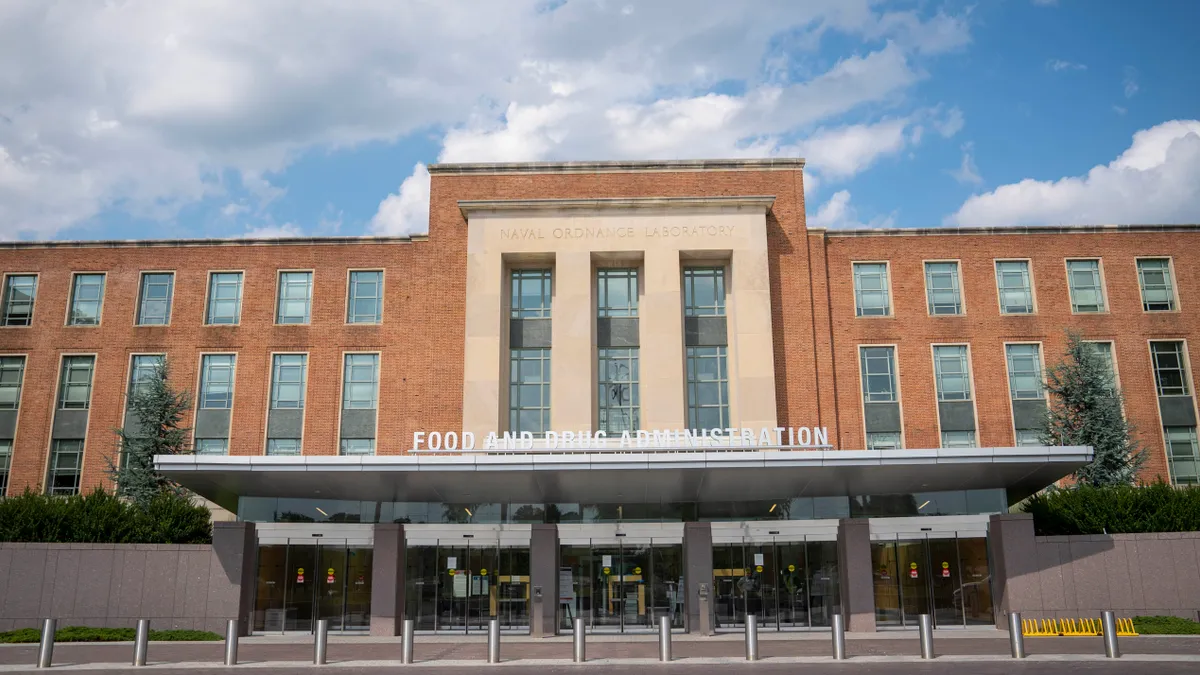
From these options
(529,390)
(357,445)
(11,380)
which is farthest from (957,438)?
(11,380)

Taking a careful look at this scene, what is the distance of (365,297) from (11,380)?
15.2m

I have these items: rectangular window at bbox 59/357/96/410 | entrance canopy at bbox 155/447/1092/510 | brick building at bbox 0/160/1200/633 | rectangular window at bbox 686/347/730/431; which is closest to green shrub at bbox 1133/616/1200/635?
entrance canopy at bbox 155/447/1092/510

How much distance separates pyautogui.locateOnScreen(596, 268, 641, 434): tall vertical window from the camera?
39.6 metres

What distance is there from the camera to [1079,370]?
37.4m

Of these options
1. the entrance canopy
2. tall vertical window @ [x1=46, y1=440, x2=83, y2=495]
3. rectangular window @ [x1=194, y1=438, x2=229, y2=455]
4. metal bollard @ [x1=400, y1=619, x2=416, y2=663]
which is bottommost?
metal bollard @ [x1=400, y1=619, x2=416, y2=663]

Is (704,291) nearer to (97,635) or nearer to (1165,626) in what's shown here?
(1165,626)

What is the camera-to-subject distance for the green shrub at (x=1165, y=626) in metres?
26.6

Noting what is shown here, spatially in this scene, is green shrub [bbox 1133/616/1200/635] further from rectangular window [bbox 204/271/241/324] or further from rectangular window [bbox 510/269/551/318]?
rectangular window [bbox 204/271/241/324]

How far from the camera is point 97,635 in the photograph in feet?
91.1

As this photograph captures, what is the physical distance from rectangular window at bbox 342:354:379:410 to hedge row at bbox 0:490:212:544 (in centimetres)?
1093

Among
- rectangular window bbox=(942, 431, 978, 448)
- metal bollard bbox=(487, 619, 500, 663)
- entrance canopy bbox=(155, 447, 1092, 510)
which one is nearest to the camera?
metal bollard bbox=(487, 619, 500, 663)

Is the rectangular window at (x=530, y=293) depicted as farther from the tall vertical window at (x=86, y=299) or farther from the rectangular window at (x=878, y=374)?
the tall vertical window at (x=86, y=299)

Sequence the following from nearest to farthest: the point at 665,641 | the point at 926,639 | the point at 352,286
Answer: the point at 926,639 → the point at 665,641 → the point at 352,286

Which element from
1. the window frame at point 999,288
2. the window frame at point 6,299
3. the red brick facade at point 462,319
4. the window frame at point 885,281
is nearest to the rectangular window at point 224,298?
the red brick facade at point 462,319
